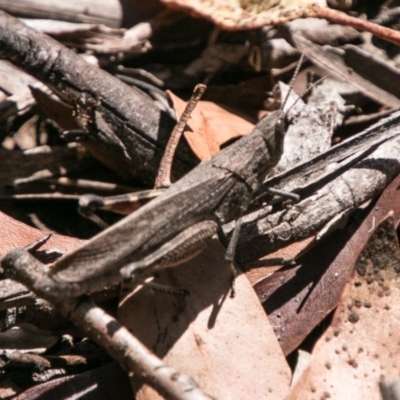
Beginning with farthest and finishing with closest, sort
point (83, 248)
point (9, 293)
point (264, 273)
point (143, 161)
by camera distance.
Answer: point (143, 161) → point (264, 273) → point (9, 293) → point (83, 248)

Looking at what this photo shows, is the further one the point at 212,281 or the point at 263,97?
the point at 263,97

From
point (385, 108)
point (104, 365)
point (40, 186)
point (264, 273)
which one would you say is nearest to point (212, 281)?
point (264, 273)

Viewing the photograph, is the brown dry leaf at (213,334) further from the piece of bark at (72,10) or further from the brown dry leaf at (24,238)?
the piece of bark at (72,10)

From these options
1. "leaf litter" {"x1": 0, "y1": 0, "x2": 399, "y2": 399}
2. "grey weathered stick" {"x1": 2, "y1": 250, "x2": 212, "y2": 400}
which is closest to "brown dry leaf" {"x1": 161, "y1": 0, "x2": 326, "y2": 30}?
"leaf litter" {"x1": 0, "y1": 0, "x2": 399, "y2": 399}

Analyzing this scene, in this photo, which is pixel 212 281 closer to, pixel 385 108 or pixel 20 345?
pixel 20 345

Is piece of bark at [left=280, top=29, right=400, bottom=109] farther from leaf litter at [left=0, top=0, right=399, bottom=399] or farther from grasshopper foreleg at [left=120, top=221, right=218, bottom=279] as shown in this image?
grasshopper foreleg at [left=120, top=221, right=218, bottom=279]

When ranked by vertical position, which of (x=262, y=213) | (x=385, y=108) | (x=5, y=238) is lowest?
(x=5, y=238)

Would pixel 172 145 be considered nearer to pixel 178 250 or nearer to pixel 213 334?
pixel 178 250
